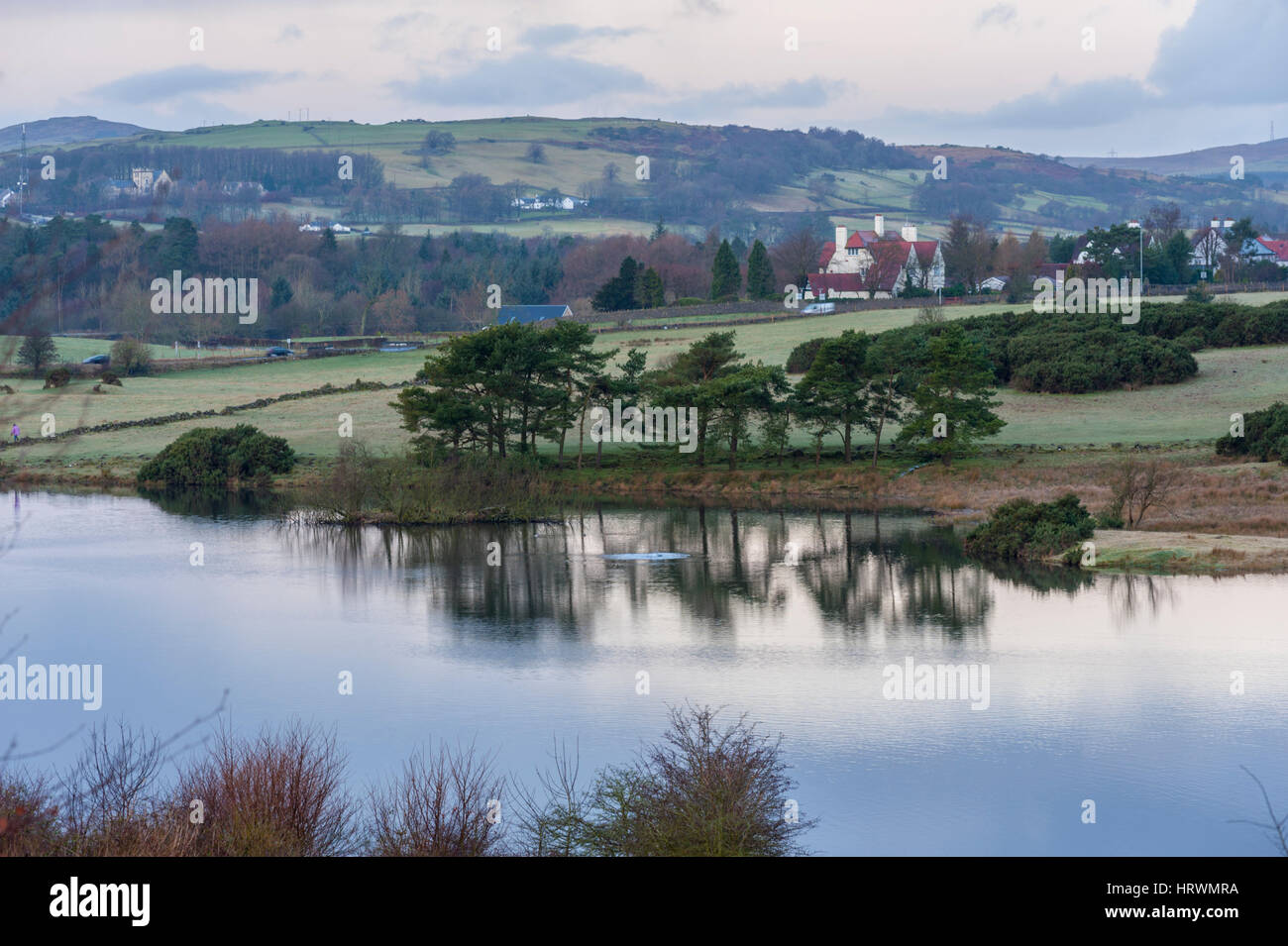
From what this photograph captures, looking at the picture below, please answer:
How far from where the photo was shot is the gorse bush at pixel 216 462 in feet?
176

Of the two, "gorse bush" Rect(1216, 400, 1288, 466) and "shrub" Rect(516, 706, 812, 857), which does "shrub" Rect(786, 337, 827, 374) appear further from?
"shrub" Rect(516, 706, 812, 857)

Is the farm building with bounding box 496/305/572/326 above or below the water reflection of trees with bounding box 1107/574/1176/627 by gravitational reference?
above

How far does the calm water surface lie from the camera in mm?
16781

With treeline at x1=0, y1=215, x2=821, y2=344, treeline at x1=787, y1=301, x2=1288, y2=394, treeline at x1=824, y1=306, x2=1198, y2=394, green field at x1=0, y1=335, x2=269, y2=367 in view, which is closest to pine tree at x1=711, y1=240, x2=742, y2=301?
treeline at x1=0, y1=215, x2=821, y2=344

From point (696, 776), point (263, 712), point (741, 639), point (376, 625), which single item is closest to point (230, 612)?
point (376, 625)

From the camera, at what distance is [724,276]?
99.2 metres

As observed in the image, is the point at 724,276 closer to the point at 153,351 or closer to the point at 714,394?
the point at 153,351

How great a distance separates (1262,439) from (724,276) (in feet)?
190

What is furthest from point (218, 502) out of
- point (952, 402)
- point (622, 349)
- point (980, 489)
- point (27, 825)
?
point (27, 825)

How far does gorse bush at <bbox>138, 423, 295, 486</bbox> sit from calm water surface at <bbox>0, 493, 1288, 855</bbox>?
12.9 meters

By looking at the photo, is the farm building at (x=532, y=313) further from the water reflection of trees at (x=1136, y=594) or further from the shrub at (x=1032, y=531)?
the water reflection of trees at (x=1136, y=594)

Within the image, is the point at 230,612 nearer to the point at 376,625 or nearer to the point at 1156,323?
the point at 376,625

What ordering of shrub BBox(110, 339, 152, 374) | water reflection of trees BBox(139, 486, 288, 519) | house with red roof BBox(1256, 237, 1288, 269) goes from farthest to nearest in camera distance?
house with red roof BBox(1256, 237, 1288, 269) < shrub BBox(110, 339, 152, 374) < water reflection of trees BBox(139, 486, 288, 519)

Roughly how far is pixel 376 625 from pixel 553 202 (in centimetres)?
17554
